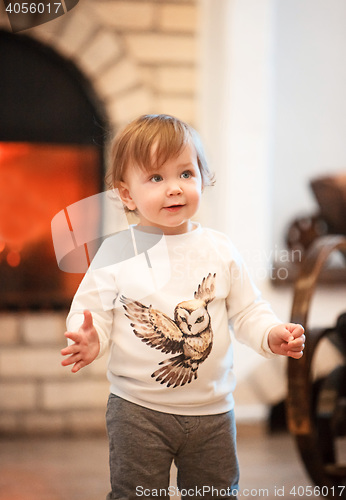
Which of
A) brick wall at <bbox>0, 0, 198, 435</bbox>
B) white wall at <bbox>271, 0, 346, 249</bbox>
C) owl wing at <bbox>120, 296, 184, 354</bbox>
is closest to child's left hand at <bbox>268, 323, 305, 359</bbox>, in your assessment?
owl wing at <bbox>120, 296, 184, 354</bbox>

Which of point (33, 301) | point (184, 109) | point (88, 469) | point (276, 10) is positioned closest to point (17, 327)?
point (33, 301)

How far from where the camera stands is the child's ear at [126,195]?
65 cm

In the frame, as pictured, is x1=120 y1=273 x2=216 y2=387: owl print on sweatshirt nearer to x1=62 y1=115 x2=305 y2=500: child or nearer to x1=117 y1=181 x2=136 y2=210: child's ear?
x1=62 y1=115 x2=305 y2=500: child

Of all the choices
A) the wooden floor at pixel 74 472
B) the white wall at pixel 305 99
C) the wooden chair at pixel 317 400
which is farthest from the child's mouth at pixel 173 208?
the white wall at pixel 305 99

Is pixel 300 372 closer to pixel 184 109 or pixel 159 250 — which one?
pixel 159 250

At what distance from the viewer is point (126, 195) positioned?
25.8 inches

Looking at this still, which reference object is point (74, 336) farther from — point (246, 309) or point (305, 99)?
point (305, 99)

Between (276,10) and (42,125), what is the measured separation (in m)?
0.97

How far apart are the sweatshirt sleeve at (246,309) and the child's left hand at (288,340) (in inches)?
0.8

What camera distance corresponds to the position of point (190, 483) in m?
0.67

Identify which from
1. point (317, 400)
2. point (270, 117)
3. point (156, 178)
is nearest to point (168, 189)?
point (156, 178)

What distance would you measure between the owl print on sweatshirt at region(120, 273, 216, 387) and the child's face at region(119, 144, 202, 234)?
9 cm

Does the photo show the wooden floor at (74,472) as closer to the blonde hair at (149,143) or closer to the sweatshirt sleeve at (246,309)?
the sweatshirt sleeve at (246,309)

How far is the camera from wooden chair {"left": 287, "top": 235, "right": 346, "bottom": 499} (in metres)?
0.98
